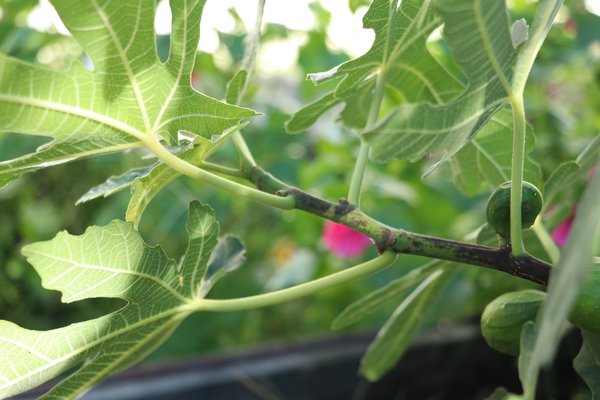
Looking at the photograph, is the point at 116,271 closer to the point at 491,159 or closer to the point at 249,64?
the point at 249,64

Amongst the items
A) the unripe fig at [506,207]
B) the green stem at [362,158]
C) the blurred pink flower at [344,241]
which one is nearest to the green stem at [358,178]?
the green stem at [362,158]

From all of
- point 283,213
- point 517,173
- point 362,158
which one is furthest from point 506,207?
point 283,213

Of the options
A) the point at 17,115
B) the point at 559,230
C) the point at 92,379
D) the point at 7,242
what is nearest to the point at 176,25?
the point at 17,115

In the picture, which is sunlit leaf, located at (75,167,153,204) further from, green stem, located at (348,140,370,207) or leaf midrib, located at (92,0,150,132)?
green stem, located at (348,140,370,207)

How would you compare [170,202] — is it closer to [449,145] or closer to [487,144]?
[487,144]

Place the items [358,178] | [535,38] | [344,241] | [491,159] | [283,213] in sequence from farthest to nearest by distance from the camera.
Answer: [283,213]
[344,241]
[491,159]
[358,178]
[535,38]

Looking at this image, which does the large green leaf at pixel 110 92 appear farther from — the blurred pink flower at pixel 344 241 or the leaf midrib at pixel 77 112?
the blurred pink flower at pixel 344 241
